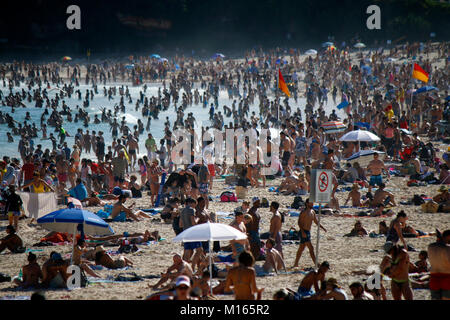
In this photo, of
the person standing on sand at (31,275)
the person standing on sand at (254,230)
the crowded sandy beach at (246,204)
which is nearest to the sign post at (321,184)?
the crowded sandy beach at (246,204)

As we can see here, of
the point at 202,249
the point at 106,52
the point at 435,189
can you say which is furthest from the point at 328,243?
the point at 106,52

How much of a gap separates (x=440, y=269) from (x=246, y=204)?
5.15 m

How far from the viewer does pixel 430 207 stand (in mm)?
13539

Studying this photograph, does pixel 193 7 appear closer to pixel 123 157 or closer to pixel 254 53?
pixel 254 53

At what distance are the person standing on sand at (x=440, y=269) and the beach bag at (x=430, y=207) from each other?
21.4 ft

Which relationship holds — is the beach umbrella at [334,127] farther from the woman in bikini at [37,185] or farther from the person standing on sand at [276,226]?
the person standing on sand at [276,226]

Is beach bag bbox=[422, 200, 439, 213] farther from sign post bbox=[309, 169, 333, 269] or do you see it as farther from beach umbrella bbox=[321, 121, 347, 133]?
beach umbrella bbox=[321, 121, 347, 133]

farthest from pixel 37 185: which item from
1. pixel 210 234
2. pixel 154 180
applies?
pixel 210 234

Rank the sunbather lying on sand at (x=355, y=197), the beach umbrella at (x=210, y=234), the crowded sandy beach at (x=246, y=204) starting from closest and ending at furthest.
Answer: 1. the beach umbrella at (x=210, y=234)
2. the crowded sandy beach at (x=246, y=204)
3. the sunbather lying on sand at (x=355, y=197)

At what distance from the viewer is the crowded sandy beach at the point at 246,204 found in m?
8.74

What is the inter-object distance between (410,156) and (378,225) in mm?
6484

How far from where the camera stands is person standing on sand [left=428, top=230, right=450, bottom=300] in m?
7.09

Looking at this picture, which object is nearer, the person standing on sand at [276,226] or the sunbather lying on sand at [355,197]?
the person standing on sand at [276,226]

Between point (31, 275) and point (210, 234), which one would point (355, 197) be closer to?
point (210, 234)
